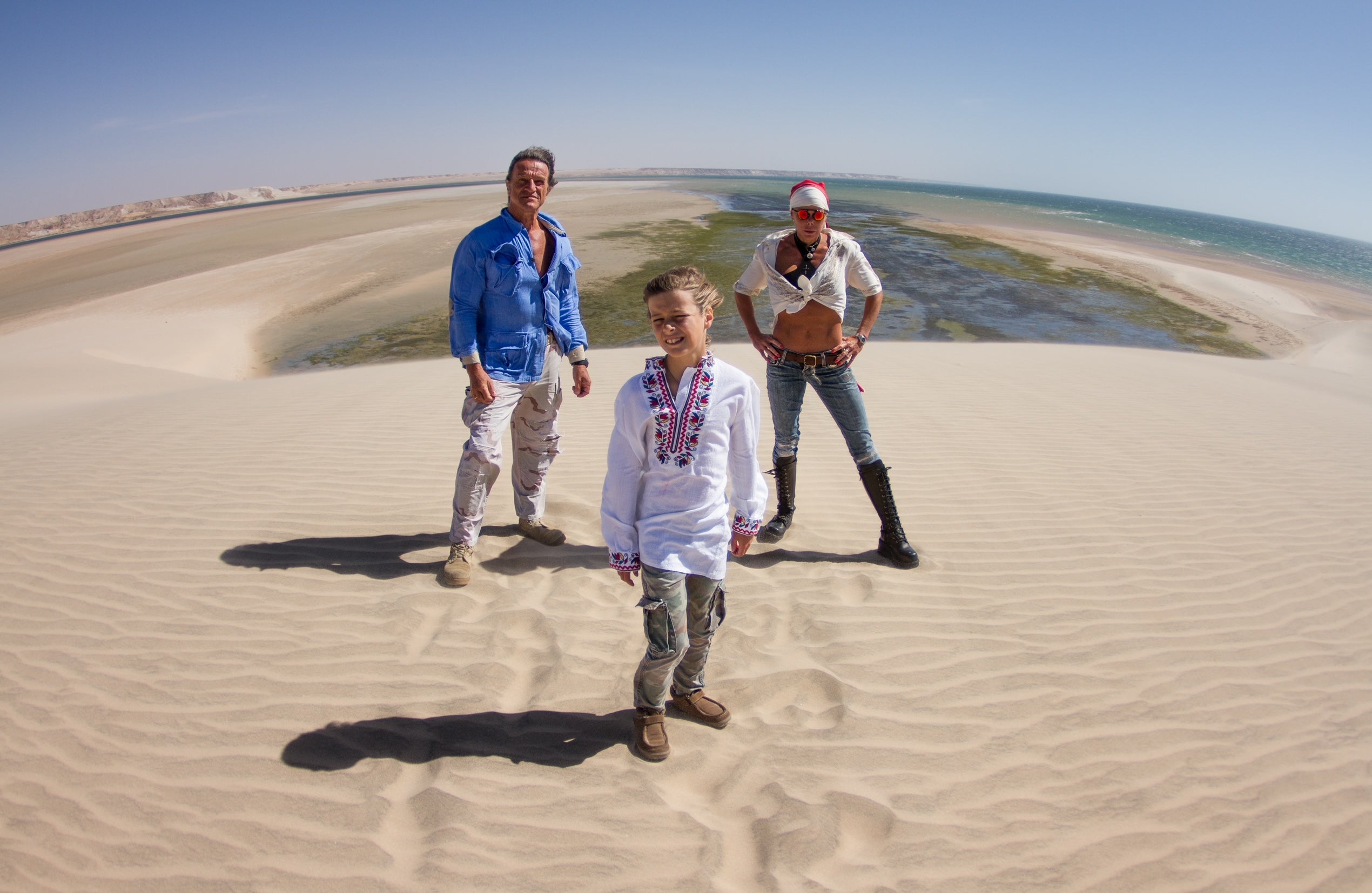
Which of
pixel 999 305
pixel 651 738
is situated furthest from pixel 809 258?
pixel 999 305

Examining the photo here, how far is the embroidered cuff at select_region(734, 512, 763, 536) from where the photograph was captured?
8.14 ft

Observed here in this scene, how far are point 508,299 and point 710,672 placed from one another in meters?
2.03

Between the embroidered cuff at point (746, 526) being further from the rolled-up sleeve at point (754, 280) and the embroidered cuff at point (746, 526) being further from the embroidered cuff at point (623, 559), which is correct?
the rolled-up sleeve at point (754, 280)

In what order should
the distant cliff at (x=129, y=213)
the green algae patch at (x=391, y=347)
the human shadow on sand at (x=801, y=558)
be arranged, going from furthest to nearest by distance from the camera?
the distant cliff at (x=129, y=213)
the green algae patch at (x=391, y=347)
the human shadow on sand at (x=801, y=558)

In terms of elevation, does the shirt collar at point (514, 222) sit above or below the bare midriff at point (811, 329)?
above

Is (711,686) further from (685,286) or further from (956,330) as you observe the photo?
(956,330)

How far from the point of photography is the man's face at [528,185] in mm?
3459

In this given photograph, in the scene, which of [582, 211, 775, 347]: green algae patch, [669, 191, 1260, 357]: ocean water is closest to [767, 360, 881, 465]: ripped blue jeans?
[582, 211, 775, 347]: green algae patch

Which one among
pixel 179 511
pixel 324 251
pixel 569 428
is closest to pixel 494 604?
pixel 179 511

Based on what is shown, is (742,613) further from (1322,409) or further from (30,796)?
(1322,409)

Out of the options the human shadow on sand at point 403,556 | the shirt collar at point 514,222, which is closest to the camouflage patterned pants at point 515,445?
the human shadow on sand at point 403,556

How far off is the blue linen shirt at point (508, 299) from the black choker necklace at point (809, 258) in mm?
1165

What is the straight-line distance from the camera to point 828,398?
389 centimetres

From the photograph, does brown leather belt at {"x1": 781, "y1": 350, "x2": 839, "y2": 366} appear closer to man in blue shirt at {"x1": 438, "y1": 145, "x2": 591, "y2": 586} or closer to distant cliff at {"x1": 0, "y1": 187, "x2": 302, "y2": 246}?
man in blue shirt at {"x1": 438, "y1": 145, "x2": 591, "y2": 586}
